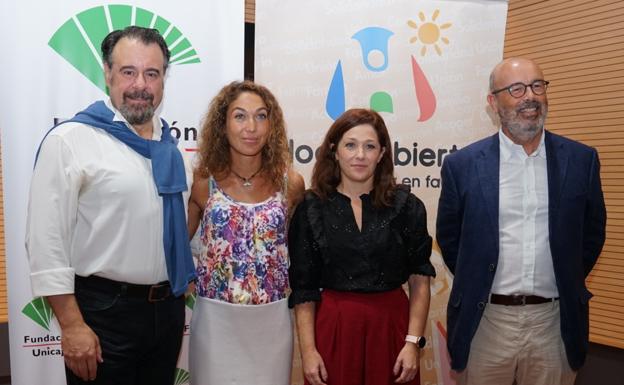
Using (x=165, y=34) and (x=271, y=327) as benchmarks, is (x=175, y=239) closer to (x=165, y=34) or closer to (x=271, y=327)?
(x=271, y=327)

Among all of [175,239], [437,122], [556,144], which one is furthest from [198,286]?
[437,122]

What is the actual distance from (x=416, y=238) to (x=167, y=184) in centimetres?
111

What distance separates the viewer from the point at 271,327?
2.47m

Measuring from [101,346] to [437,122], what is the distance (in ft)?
8.79

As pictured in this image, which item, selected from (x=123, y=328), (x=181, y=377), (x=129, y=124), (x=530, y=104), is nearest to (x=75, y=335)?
(x=123, y=328)

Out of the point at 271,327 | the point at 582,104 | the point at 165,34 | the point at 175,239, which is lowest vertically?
the point at 271,327

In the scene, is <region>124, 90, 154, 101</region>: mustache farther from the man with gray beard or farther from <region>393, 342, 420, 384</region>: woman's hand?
<region>393, 342, 420, 384</region>: woman's hand

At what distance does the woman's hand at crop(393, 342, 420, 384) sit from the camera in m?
2.35

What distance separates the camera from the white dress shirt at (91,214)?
1.98 meters

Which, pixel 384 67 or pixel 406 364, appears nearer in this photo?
pixel 406 364

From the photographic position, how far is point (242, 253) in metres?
2.43

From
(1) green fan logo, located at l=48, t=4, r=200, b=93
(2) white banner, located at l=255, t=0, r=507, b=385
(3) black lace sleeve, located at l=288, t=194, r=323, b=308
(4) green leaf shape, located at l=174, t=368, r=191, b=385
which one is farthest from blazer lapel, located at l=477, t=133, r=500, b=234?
(4) green leaf shape, located at l=174, t=368, r=191, b=385

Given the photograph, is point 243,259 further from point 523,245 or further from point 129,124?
point 523,245

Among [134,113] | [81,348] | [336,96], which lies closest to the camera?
[81,348]
